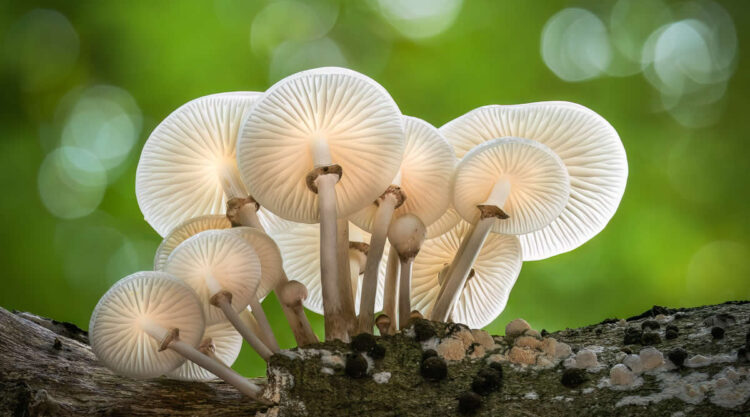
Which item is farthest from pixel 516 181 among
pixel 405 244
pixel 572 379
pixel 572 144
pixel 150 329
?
pixel 150 329

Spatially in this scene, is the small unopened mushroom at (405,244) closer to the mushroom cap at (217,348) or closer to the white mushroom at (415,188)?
→ the white mushroom at (415,188)

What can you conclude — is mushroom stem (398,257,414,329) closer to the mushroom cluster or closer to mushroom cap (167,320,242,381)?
the mushroom cluster

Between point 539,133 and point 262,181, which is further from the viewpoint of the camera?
point 539,133

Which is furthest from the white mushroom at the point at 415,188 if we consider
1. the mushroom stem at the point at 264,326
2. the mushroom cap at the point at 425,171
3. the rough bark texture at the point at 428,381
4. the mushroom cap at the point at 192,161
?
the mushroom cap at the point at 192,161

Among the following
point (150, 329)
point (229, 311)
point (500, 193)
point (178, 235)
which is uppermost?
point (500, 193)

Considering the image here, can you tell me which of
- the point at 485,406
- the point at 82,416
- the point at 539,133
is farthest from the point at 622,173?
the point at 82,416

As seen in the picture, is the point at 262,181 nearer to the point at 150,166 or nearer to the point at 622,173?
the point at 150,166

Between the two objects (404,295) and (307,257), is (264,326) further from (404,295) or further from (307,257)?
(307,257)
